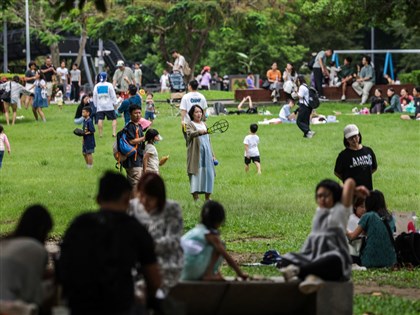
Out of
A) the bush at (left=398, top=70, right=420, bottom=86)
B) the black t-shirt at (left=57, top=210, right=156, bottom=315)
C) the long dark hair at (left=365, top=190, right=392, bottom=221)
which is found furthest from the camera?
the bush at (left=398, top=70, right=420, bottom=86)

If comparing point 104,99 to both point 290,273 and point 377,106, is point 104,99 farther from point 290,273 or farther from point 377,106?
point 290,273

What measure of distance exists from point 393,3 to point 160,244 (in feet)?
88.1

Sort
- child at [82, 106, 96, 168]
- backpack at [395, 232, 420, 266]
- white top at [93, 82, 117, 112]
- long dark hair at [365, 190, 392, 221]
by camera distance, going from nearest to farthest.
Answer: long dark hair at [365, 190, 392, 221]
backpack at [395, 232, 420, 266]
child at [82, 106, 96, 168]
white top at [93, 82, 117, 112]

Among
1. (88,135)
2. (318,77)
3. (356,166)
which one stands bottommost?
(88,135)

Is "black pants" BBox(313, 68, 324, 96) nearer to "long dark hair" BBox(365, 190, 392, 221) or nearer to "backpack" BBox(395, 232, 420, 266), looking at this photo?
"backpack" BBox(395, 232, 420, 266)

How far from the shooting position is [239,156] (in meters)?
28.8

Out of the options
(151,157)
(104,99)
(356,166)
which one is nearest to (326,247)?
(356,166)

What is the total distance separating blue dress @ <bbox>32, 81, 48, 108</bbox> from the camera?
38.2 meters

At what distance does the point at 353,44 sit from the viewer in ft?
259

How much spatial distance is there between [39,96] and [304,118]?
9858 millimetres

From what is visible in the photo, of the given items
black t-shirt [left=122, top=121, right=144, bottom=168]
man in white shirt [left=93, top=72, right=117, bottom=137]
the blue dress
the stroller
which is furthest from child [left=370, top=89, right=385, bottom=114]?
black t-shirt [left=122, top=121, right=144, bottom=168]

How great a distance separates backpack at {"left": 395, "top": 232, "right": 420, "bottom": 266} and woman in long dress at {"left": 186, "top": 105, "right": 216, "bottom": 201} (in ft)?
17.7

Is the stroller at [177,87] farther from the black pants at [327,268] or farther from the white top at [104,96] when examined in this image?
the black pants at [327,268]

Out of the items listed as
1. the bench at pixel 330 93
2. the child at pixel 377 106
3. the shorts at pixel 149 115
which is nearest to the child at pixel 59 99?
the bench at pixel 330 93
